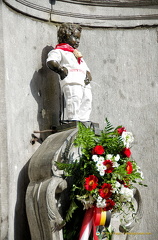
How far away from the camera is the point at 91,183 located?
4.82 meters

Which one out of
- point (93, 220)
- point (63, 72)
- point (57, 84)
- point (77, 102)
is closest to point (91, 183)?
point (93, 220)

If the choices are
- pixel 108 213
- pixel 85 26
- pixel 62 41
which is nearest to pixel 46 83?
pixel 62 41

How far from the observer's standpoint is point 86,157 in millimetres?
5043

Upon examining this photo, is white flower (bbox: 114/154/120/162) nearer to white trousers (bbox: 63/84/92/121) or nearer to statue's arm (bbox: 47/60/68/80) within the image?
white trousers (bbox: 63/84/92/121)

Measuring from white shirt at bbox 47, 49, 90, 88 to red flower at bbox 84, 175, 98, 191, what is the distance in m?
1.06

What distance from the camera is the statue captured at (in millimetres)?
5516

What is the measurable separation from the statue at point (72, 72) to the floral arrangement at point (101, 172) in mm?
429

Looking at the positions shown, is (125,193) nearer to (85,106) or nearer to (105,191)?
(105,191)

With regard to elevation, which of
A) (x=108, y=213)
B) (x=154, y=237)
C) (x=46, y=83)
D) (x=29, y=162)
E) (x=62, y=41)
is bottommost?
(x=154, y=237)

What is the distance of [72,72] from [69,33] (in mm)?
425

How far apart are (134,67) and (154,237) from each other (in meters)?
1.73

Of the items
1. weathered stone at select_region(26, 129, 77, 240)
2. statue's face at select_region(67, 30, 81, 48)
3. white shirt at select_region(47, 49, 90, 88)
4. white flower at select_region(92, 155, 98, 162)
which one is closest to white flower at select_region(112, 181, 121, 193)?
white flower at select_region(92, 155, 98, 162)

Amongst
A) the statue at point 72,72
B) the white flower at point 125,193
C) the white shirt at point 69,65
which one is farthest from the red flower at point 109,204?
the white shirt at point 69,65

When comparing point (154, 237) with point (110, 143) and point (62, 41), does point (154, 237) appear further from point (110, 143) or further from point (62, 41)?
point (62, 41)
